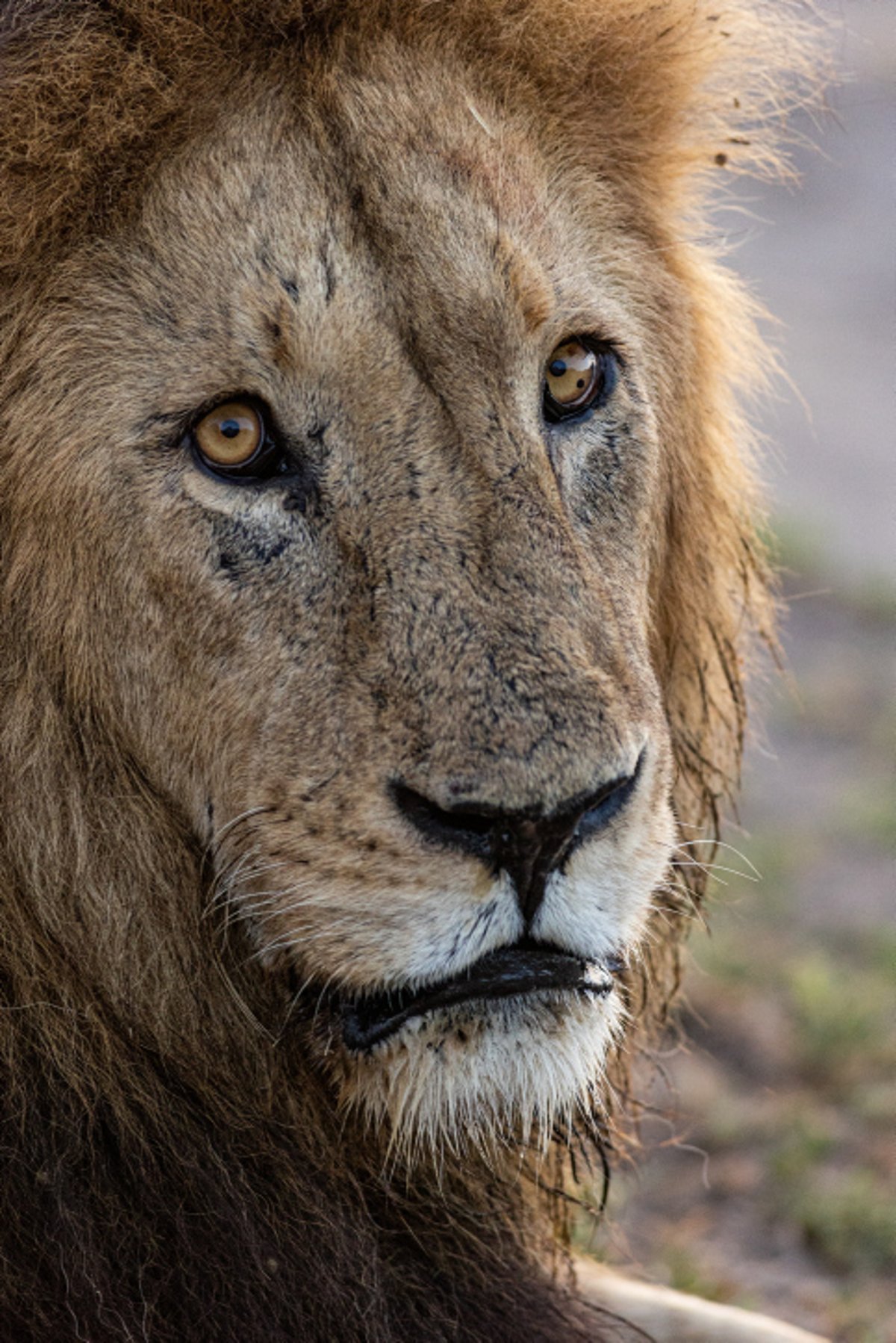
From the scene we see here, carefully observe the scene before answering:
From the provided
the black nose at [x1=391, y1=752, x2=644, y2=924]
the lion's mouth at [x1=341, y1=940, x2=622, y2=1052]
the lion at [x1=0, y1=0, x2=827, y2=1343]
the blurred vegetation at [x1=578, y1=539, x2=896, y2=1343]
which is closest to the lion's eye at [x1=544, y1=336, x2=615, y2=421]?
the lion at [x1=0, y1=0, x2=827, y2=1343]

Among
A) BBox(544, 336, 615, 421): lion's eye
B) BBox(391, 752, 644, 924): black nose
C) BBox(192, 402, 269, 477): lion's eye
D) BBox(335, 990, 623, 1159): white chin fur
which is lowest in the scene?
BBox(335, 990, 623, 1159): white chin fur

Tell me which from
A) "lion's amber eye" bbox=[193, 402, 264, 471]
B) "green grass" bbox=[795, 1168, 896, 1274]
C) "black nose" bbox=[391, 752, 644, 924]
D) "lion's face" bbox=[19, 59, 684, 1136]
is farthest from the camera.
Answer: "green grass" bbox=[795, 1168, 896, 1274]

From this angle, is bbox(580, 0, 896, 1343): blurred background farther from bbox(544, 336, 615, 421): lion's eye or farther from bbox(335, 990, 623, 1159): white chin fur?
bbox(335, 990, 623, 1159): white chin fur

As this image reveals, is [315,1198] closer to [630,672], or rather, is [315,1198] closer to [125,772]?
[125,772]

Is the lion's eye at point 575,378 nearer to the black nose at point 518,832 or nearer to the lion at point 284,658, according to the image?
the lion at point 284,658

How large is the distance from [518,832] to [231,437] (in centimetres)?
67

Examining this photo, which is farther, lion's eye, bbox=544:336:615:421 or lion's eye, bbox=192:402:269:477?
lion's eye, bbox=544:336:615:421

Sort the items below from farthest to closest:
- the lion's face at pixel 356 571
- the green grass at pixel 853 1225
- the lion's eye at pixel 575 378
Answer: the green grass at pixel 853 1225 < the lion's eye at pixel 575 378 < the lion's face at pixel 356 571

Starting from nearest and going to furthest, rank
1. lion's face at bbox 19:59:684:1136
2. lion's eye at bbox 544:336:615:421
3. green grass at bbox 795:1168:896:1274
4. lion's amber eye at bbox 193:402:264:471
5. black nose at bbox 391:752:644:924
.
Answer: black nose at bbox 391:752:644:924
lion's face at bbox 19:59:684:1136
lion's amber eye at bbox 193:402:264:471
lion's eye at bbox 544:336:615:421
green grass at bbox 795:1168:896:1274

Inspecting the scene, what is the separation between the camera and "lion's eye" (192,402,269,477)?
2.32 meters

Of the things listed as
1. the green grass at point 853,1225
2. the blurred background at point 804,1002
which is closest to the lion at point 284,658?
the blurred background at point 804,1002

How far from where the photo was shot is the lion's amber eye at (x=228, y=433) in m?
2.32

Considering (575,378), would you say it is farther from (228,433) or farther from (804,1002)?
(804,1002)

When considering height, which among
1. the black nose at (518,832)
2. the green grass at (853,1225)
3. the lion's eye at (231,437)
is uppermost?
the lion's eye at (231,437)
